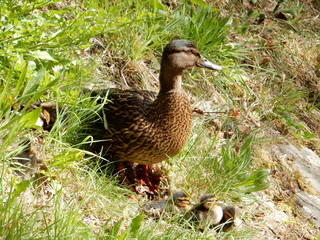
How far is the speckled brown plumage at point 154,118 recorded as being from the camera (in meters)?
3.41

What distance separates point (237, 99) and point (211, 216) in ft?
6.82

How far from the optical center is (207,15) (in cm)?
473

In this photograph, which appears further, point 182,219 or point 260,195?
point 260,195

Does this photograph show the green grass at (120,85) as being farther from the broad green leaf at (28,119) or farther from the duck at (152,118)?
the duck at (152,118)

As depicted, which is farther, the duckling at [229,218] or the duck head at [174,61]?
the duck head at [174,61]

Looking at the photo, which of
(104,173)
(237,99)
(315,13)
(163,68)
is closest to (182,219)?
(104,173)

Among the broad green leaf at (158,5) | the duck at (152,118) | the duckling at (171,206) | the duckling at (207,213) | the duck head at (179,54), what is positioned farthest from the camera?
the broad green leaf at (158,5)

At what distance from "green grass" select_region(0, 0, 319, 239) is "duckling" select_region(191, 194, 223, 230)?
0.28 feet

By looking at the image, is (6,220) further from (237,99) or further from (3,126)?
(237,99)

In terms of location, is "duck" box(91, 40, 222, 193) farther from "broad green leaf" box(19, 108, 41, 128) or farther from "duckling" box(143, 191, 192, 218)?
"broad green leaf" box(19, 108, 41, 128)

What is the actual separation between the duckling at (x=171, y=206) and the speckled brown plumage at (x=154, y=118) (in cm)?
37

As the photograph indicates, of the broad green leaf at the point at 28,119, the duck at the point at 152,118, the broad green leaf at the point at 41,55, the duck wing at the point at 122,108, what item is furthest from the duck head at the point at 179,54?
the broad green leaf at the point at 28,119

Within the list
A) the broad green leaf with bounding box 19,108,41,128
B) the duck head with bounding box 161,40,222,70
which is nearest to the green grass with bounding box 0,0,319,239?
the broad green leaf with bounding box 19,108,41,128

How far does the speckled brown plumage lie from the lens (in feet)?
11.2
